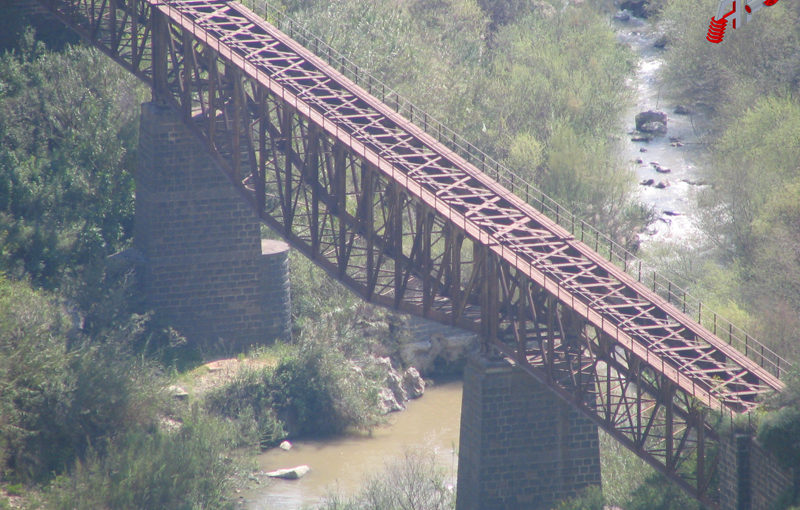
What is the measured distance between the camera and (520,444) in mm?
27078

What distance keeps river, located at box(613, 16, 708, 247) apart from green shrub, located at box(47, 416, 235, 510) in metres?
23.8

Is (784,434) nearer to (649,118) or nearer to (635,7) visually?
(649,118)

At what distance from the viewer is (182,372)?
3678 cm

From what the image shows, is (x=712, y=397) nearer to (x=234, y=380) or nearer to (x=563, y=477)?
(x=563, y=477)

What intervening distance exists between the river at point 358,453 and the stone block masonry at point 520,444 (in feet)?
19.9

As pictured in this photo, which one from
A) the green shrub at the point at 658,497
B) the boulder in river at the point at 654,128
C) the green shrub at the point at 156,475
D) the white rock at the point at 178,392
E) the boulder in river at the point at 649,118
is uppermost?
the green shrub at the point at 658,497

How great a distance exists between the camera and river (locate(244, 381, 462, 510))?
32406mm

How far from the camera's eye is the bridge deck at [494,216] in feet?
82.1


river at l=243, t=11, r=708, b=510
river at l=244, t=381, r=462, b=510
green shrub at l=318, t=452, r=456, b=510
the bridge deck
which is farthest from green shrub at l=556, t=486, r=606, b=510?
river at l=243, t=11, r=708, b=510

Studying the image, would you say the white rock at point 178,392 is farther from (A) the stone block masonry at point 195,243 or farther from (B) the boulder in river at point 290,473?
(B) the boulder in river at point 290,473

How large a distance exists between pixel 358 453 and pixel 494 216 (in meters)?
11.5

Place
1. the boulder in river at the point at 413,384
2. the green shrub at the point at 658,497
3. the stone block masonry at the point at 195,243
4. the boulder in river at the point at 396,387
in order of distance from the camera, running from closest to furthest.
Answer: the green shrub at the point at 658,497 < the stone block masonry at the point at 195,243 < the boulder in river at the point at 396,387 < the boulder in river at the point at 413,384

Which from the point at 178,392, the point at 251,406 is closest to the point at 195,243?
the point at 178,392

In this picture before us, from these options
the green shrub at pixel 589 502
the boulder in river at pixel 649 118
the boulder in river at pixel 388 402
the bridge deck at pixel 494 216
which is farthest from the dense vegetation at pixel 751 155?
the boulder in river at pixel 388 402
